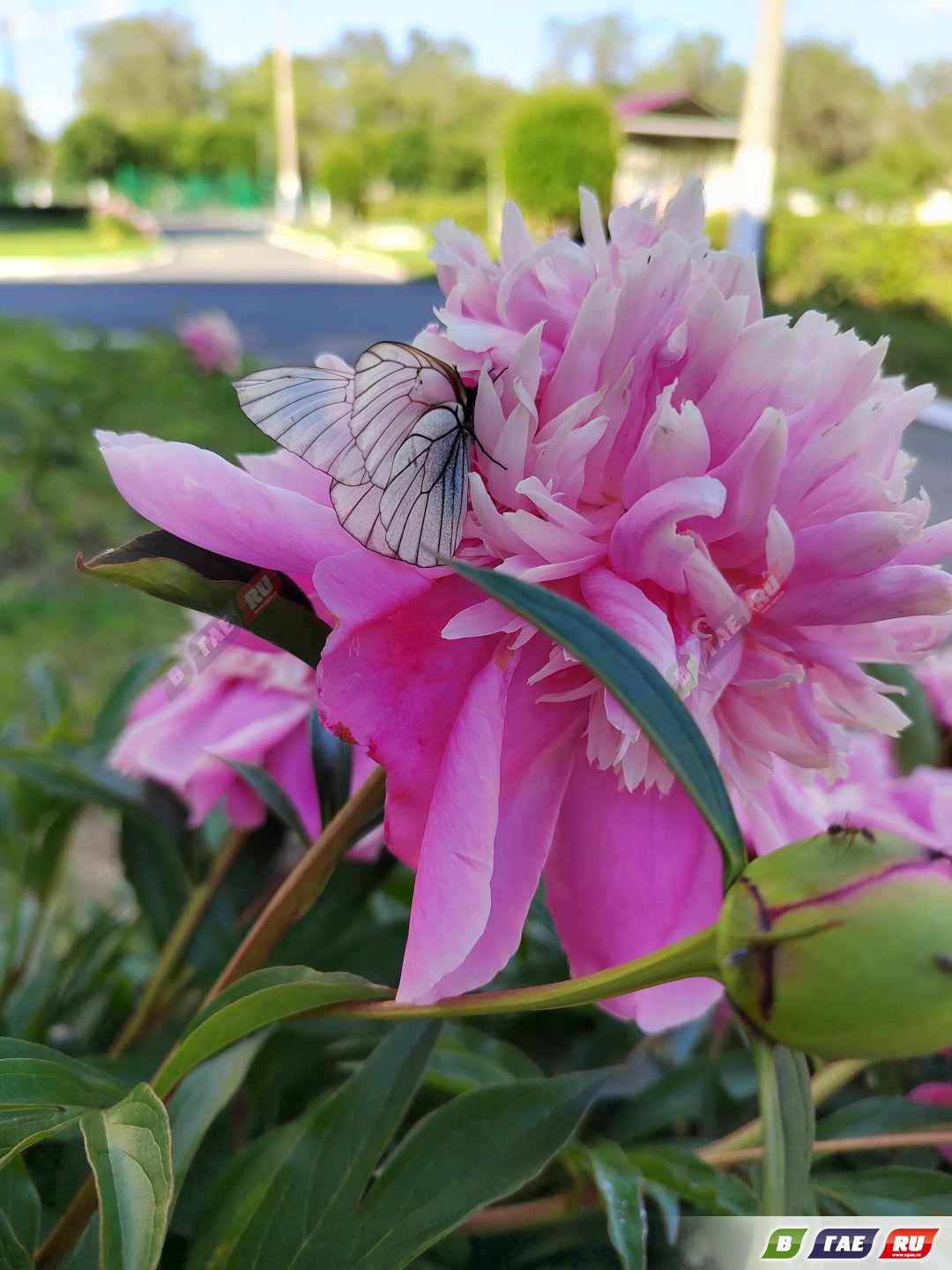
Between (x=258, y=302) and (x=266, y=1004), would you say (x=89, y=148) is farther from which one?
(x=266, y=1004)

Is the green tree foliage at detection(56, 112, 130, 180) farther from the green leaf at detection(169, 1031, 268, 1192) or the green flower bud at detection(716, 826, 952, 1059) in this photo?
the green flower bud at detection(716, 826, 952, 1059)

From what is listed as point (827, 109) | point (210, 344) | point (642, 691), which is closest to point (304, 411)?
point (642, 691)

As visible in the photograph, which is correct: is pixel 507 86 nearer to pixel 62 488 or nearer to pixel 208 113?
pixel 208 113

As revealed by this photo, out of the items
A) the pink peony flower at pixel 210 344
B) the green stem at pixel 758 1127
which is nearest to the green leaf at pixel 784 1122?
the green stem at pixel 758 1127

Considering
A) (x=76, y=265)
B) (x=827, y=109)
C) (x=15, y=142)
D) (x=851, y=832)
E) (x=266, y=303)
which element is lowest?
(x=266, y=303)

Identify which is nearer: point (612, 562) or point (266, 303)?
point (612, 562)

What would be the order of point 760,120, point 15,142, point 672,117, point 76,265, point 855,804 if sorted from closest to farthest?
point 855,804, point 760,120, point 76,265, point 15,142, point 672,117
